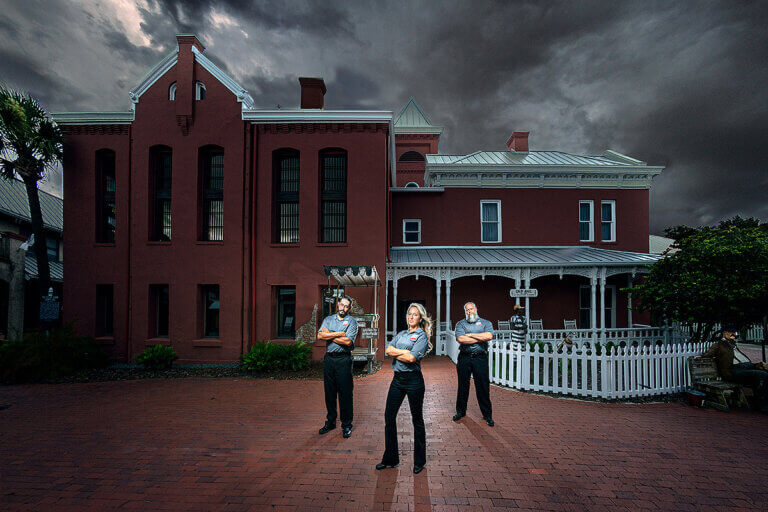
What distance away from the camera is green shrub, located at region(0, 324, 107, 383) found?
29.2 feet

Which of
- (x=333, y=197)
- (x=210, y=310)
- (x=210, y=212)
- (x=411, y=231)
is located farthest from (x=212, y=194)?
(x=411, y=231)

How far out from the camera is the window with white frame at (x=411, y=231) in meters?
15.6

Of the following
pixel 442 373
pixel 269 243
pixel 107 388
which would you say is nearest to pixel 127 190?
pixel 269 243

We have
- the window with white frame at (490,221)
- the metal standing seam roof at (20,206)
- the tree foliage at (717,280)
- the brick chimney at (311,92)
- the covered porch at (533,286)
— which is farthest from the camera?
the window with white frame at (490,221)

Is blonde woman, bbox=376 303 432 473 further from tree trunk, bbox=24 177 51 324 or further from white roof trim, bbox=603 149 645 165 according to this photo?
white roof trim, bbox=603 149 645 165

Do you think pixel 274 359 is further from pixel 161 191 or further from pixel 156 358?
pixel 161 191

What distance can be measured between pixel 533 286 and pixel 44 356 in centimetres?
1765

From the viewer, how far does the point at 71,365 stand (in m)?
9.74

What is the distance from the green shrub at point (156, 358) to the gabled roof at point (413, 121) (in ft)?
61.7

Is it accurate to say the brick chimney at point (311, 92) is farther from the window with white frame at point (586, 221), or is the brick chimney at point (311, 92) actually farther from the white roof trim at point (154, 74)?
the window with white frame at point (586, 221)

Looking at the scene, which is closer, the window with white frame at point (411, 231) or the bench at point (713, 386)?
the bench at point (713, 386)

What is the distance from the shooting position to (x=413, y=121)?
2386 centimetres

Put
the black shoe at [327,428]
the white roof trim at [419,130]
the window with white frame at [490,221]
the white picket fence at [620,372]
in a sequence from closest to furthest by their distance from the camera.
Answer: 1. the black shoe at [327,428]
2. the white picket fence at [620,372]
3. the window with white frame at [490,221]
4. the white roof trim at [419,130]

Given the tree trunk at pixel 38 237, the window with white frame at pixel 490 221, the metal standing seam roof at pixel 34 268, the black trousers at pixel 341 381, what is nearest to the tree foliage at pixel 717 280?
the window with white frame at pixel 490 221
